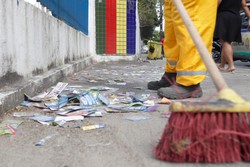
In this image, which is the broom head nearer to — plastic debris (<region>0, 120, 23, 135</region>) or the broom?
the broom

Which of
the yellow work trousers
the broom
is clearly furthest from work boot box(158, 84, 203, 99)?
the broom

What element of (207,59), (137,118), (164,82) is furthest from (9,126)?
(164,82)

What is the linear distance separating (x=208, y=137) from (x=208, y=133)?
0.02 meters

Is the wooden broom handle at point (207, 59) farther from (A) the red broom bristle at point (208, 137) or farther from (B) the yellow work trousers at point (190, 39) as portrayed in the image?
(B) the yellow work trousers at point (190, 39)

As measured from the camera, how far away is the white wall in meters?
2.82

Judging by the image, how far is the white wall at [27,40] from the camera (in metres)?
2.82

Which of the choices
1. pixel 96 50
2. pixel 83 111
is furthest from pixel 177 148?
pixel 96 50

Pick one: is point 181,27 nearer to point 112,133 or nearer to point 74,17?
point 112,133

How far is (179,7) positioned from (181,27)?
2.75 feet

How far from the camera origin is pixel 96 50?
33.7 feet

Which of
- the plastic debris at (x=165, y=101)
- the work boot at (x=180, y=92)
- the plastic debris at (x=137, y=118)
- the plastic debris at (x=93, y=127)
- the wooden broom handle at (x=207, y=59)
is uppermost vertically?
the wooden broom handle at (x=207, y=59)

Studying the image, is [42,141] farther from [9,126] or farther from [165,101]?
[165,101]

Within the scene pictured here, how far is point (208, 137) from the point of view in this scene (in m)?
1.57

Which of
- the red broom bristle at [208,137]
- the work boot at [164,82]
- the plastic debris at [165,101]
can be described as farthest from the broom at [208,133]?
the work boot at [164,82]
